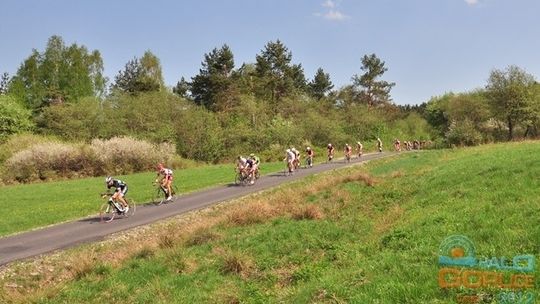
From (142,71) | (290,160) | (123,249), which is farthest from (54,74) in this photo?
(123,249)

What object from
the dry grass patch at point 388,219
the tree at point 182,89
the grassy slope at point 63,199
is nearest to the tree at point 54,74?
the tree at point 182,89

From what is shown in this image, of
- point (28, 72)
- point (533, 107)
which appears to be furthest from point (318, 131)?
point (28, 72)

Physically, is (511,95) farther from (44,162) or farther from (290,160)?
(44,162)

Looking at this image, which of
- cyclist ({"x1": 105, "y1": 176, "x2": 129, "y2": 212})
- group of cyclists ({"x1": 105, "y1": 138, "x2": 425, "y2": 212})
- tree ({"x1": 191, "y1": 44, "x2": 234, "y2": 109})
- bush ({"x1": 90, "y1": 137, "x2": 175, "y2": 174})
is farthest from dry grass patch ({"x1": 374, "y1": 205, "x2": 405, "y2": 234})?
tree ({"x1": 191, "y1": 44, "x2": 234, "y2": 109})

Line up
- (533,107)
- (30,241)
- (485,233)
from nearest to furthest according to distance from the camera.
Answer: (485,233) → (30,241) → (533,107)

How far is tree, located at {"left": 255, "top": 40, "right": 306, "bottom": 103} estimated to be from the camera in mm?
82750

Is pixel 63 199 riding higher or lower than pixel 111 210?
higher

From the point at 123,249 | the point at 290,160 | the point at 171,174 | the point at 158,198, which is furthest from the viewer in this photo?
the point at 290,160

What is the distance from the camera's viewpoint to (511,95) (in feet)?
211

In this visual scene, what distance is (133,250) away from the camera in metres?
15.0

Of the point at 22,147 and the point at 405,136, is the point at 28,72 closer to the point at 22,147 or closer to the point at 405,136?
the point at 22,147

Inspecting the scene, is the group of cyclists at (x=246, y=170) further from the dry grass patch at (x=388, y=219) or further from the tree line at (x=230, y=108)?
the tree line at (x=230, y=108)

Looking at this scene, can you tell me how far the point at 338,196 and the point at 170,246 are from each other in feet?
27.7

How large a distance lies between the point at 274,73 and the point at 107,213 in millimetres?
65488
